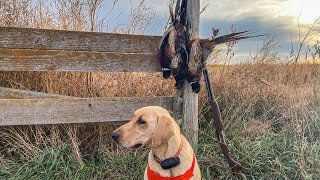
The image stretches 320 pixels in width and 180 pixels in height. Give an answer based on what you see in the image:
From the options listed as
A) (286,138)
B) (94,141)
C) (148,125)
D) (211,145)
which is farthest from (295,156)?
(94,141)

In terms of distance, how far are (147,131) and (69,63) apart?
140 cm

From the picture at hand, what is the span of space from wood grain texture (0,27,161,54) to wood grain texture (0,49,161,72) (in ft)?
0.33

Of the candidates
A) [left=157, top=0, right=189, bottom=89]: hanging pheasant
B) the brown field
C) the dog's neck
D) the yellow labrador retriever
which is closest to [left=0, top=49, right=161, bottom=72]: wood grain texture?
[left=157, top=0, right=189, bottom=89]: hanging pheasant

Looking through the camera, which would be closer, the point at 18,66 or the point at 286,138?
the point at 18,66

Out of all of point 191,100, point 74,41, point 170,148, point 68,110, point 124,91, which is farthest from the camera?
point 124,91

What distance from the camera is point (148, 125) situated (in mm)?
2891

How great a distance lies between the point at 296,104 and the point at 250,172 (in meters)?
1.49

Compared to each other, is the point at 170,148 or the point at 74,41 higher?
the point at 74,41

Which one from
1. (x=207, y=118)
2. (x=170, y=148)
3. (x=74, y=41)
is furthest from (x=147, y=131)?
(x=207, y=118)

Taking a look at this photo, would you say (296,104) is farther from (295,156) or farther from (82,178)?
(82,178)

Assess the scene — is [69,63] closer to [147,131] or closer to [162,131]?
[147,131]

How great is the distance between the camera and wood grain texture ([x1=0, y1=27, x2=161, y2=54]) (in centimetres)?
374

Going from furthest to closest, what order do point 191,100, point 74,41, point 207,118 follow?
point 207,118, point 191,100, point 74,41

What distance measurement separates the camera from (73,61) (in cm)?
384
